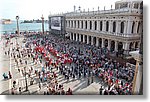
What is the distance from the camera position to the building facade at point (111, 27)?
11969 mm

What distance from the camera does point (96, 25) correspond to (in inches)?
703

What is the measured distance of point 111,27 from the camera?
15.2 meters

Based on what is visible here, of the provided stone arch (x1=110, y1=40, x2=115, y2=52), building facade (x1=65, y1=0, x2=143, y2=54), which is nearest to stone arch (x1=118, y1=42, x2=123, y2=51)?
building facade (x1=65, y1=0, x2=143, y2=54)

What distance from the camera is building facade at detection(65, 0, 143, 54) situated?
1197 centimetres

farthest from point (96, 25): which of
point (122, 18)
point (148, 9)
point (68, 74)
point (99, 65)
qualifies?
point (148, 9)

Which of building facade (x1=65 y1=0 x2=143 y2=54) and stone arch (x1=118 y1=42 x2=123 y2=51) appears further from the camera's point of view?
stone arch (x1=118 y1=42 x2=123 y2=51)

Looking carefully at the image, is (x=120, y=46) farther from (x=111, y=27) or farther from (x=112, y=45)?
(x=111, y=27)

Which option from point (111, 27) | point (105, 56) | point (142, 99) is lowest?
point (142, 99)

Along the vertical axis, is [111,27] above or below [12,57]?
above

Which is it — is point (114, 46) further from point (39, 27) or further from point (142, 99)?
point (39, 27)

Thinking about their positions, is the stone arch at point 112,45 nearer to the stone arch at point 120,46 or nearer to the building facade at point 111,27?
the building facade at point 111,27

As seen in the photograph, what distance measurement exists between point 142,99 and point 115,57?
590cm

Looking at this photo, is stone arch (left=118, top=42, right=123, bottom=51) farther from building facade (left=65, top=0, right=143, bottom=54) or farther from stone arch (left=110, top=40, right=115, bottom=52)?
stone arch (left=110, top=40, right=115, bottom=52)

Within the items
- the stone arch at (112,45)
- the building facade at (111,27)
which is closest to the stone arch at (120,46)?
the building facade at (111,27)
